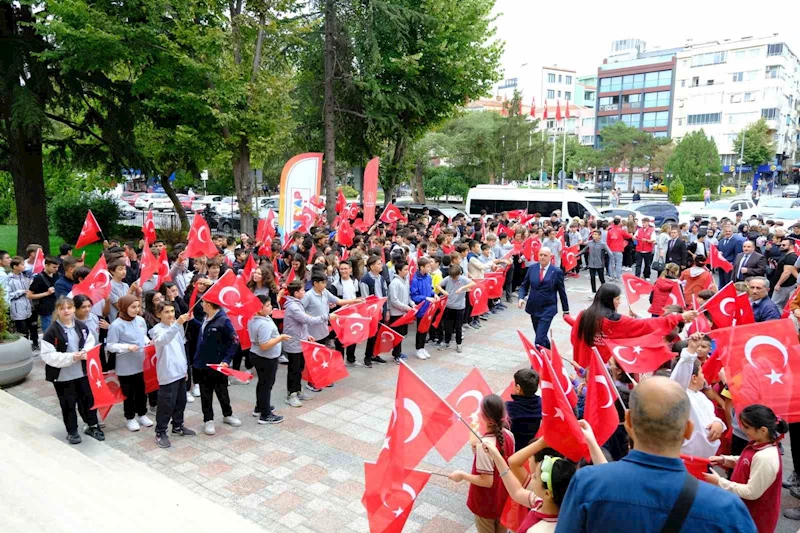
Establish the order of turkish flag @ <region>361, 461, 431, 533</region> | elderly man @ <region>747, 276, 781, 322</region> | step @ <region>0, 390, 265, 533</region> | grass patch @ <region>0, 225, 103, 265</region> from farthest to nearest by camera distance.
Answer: grass patch @ <region>0, 225, 103, 265</region>
elderly man @ <region>747, 276, 781, 322</region>
step @ <region>0, 390, 265, 533</region>
turkish flag @ <region>361, 461, 431, 533</region>

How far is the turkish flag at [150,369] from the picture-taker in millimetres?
7453

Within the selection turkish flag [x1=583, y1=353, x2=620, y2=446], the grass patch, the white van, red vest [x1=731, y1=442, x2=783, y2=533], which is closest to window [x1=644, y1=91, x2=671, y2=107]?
the white van

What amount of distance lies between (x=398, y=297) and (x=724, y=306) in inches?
194

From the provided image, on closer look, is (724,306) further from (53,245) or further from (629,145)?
(629,145)

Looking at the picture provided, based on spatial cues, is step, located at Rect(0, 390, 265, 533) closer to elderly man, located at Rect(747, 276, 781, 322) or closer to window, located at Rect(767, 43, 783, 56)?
elderly man, located at Rect(747, 276, 781, 322)

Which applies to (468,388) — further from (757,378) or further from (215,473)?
(215,473)

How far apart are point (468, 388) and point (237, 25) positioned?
15.8 meters

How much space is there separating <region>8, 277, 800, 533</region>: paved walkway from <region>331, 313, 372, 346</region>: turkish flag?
0.75 m

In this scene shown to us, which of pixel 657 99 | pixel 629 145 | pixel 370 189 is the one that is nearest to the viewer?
pixel 370 189

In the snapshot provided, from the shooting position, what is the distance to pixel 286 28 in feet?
61.9

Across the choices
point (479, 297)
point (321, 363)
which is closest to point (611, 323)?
point (321, 363)

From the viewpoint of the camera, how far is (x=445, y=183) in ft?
164

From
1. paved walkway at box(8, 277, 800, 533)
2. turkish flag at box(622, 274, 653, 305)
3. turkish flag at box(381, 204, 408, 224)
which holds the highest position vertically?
turkish flag at box(381, 204, 408, 224)

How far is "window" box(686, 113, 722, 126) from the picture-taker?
255ft
